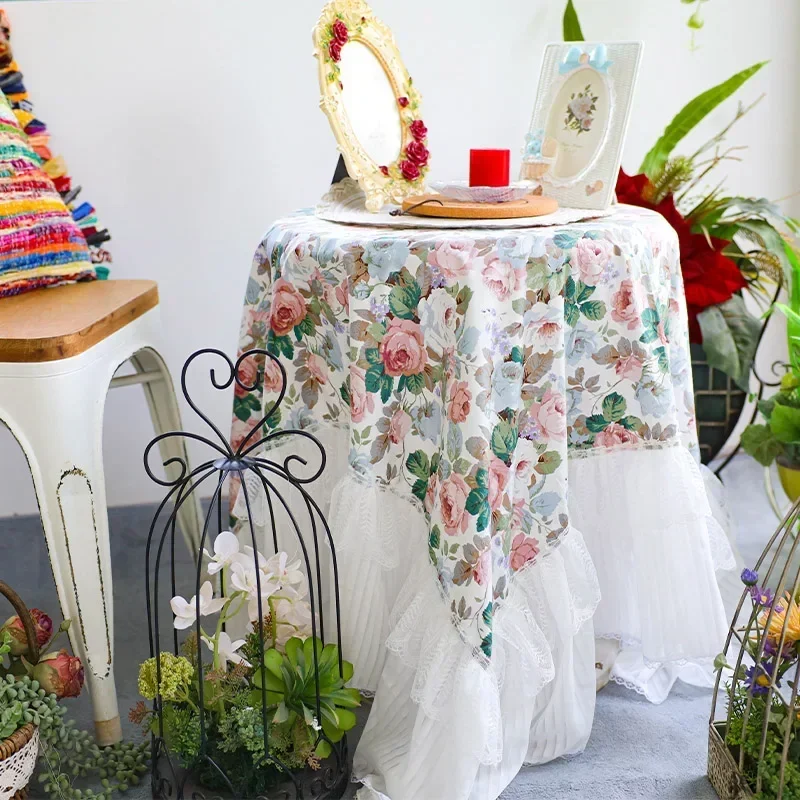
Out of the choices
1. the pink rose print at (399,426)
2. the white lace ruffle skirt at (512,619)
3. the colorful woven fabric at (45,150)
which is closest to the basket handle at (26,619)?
the white lace ruffle skirt at (512,619)

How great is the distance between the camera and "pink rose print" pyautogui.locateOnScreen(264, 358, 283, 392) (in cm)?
117

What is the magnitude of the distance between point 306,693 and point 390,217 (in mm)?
609

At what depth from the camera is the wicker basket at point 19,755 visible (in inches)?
39.5

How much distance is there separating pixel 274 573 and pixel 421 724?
0.80ft

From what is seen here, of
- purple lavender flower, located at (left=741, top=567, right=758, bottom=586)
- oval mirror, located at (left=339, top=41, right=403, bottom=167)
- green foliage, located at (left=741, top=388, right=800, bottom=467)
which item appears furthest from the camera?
green foliage, located at (left=741, top=388, right=800, bottom=467)

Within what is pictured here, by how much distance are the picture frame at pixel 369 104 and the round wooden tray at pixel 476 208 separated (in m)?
0.10

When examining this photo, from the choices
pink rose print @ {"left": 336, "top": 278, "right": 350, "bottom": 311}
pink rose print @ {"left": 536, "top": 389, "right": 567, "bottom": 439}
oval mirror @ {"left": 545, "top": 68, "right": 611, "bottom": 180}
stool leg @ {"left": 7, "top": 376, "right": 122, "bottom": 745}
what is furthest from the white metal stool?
oval mirror @ {"left": 545, "top": 68, "right": 611, "bottom": 180}

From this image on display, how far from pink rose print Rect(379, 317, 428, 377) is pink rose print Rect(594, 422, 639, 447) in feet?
0.83

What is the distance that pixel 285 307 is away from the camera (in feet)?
3.77

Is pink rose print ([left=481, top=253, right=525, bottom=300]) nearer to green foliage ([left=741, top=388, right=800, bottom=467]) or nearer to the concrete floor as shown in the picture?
the concrete floor

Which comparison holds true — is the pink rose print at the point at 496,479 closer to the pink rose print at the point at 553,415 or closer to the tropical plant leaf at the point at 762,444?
the pink rose print at the point at 553,415

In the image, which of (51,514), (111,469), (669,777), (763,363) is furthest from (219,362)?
(763,363)

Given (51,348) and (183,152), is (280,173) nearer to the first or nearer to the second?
(183,152)

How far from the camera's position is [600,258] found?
3.45ft
